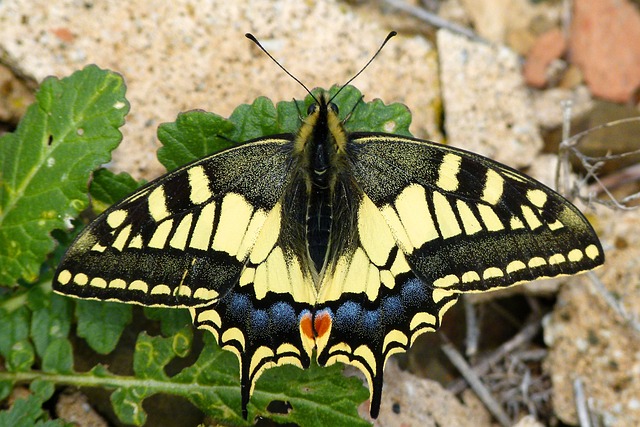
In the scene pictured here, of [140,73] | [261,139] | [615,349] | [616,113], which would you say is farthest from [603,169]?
[140,73]

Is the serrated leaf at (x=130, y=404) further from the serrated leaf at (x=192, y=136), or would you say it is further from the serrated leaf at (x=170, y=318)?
the serrated leaf at (x=192, y=136)

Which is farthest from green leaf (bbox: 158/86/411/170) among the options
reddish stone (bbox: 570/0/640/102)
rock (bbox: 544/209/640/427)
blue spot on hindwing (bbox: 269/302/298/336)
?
reddish stone (bbox: 570/0/640/102)

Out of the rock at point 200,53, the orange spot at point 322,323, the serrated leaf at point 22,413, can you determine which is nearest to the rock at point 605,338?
the rock at point 200,53

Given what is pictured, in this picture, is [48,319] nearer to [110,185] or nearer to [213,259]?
[110,185]

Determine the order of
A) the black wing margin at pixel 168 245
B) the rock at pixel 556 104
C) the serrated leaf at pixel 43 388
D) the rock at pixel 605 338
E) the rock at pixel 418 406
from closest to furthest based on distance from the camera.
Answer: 1. the black wing margin at pixel 168 245
2. the serrated leaf at pixel 43 388
3. the rock at pixel 418 406
4. the rock at pixel 605 338
5. the rock at pixel 556 104

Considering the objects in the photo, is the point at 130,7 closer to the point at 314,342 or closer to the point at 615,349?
the point at 314,342

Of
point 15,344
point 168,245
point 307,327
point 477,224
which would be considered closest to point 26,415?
point 15,344

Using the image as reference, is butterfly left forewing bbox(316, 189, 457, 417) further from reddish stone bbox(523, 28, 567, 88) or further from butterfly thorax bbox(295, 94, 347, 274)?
reddish stone bbox(523, 28, 567, 88)
